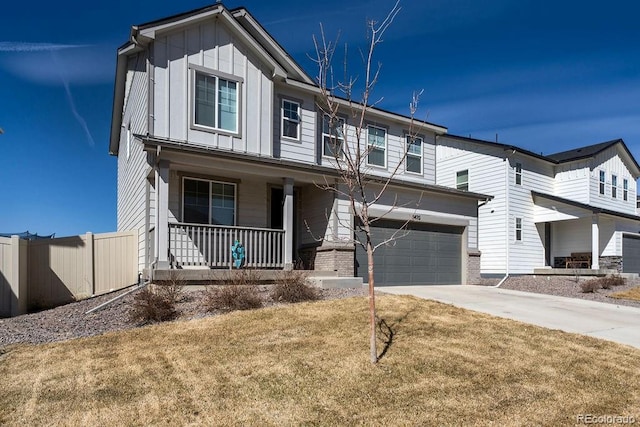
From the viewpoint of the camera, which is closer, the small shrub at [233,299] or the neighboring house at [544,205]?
the small shrub at [233,299]

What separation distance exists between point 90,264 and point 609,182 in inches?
1014

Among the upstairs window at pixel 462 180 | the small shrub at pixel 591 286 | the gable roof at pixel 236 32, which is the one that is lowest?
the small shrub at pixel 591 286

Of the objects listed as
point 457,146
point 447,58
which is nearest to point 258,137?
point 447,58

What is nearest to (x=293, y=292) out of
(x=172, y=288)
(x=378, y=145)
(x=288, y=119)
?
(x=172, y=288)

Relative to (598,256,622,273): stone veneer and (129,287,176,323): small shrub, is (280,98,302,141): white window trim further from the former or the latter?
(598,256,622,273): stone veneer

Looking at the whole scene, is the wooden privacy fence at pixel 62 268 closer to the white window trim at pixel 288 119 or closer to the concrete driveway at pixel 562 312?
the white window trim at pixel 288 119

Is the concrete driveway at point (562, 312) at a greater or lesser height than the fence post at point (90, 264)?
lesser

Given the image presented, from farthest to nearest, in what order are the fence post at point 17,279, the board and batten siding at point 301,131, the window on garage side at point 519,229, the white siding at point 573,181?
the white siding at point 573,181 < the window on garage side at point 519,229 < the board and batten siding at point 301,131 < the fence post at point 17,279

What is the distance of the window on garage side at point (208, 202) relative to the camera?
11992 mm

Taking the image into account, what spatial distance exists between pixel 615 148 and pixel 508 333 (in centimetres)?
2233

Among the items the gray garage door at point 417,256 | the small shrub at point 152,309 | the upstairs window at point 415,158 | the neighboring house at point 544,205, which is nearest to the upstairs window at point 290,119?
the gray garage door at point 417,256

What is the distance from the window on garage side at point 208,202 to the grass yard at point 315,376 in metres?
5.03

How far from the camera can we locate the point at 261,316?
25.7ft

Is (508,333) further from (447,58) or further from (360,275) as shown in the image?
(447,58)
